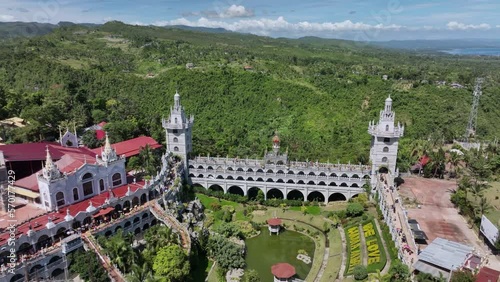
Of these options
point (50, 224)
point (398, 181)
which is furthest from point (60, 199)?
point (398, 181)

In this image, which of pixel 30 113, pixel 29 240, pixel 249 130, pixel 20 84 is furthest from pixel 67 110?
pixel 29 240

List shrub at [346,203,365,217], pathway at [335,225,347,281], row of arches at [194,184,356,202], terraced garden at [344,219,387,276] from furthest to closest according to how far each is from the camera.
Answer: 1. row of arches at [194,184,356,202]
2. shrub at [346,203,365,217]
3. pathway at [335,225,347,281]
4. terraced garden at [344,219,387,276]

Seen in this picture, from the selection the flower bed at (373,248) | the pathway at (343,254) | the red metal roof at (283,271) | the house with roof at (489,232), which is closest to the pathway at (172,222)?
the red metal roof at (283,271)

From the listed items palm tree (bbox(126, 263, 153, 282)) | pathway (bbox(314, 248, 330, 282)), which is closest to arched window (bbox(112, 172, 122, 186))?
palm tree (bbox(126, 263, 153, 282))

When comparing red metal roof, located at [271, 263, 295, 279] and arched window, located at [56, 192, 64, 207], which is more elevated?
arched window, located at [56, 192, 64, 207]

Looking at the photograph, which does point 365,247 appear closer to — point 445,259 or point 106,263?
point 445,259

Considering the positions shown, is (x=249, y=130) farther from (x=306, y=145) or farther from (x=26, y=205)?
(x=26, y=205)

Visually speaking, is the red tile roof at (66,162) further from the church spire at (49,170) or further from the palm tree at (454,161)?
the palm tree at (454,161)

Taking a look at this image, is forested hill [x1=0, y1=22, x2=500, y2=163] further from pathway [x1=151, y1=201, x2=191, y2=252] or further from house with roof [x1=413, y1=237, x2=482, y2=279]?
house with roof [x1=413, y1=237, x2=482, y2=279]
